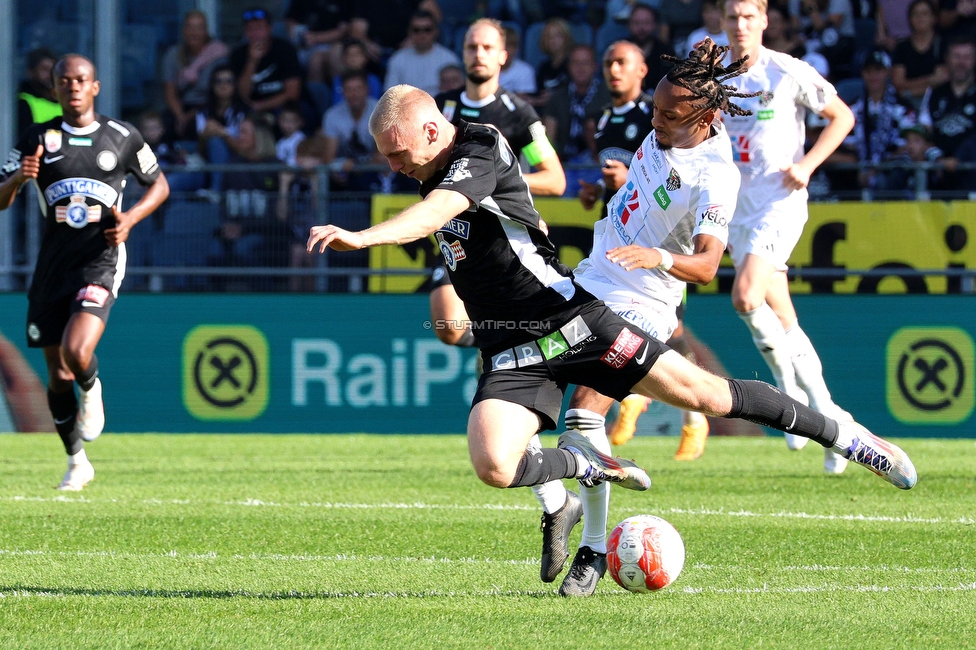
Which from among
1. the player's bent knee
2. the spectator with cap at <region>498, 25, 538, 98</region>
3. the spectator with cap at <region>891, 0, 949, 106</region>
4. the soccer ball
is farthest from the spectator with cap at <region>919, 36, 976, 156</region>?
the player's bent knee

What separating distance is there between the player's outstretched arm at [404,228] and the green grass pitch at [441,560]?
3.94ft

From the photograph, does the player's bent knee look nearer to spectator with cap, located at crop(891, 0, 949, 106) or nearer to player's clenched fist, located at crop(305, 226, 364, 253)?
player's clenched fist, located at crop(305, 226, 364, 253)

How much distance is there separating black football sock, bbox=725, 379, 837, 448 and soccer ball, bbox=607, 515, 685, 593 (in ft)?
1.69

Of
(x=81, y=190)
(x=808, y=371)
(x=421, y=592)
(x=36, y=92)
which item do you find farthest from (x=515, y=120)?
(x=36, y=92)

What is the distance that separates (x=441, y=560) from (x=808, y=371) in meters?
3.28

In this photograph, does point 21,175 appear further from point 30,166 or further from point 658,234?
point 658,234

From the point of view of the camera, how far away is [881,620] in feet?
14.5

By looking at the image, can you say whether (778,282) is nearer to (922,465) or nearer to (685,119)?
(922,465)

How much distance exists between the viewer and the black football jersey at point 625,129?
900 centimetres

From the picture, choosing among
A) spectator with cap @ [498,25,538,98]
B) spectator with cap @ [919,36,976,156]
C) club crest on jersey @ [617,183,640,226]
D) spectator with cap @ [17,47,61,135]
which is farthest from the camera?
spectator with cap @ [17,47,61,135]

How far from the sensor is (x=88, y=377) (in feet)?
27.6

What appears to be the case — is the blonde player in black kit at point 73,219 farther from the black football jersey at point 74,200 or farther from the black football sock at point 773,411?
→ the black football sock at point 773,411

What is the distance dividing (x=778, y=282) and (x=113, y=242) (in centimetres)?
410

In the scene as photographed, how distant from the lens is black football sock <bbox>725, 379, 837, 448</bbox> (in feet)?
16.5
